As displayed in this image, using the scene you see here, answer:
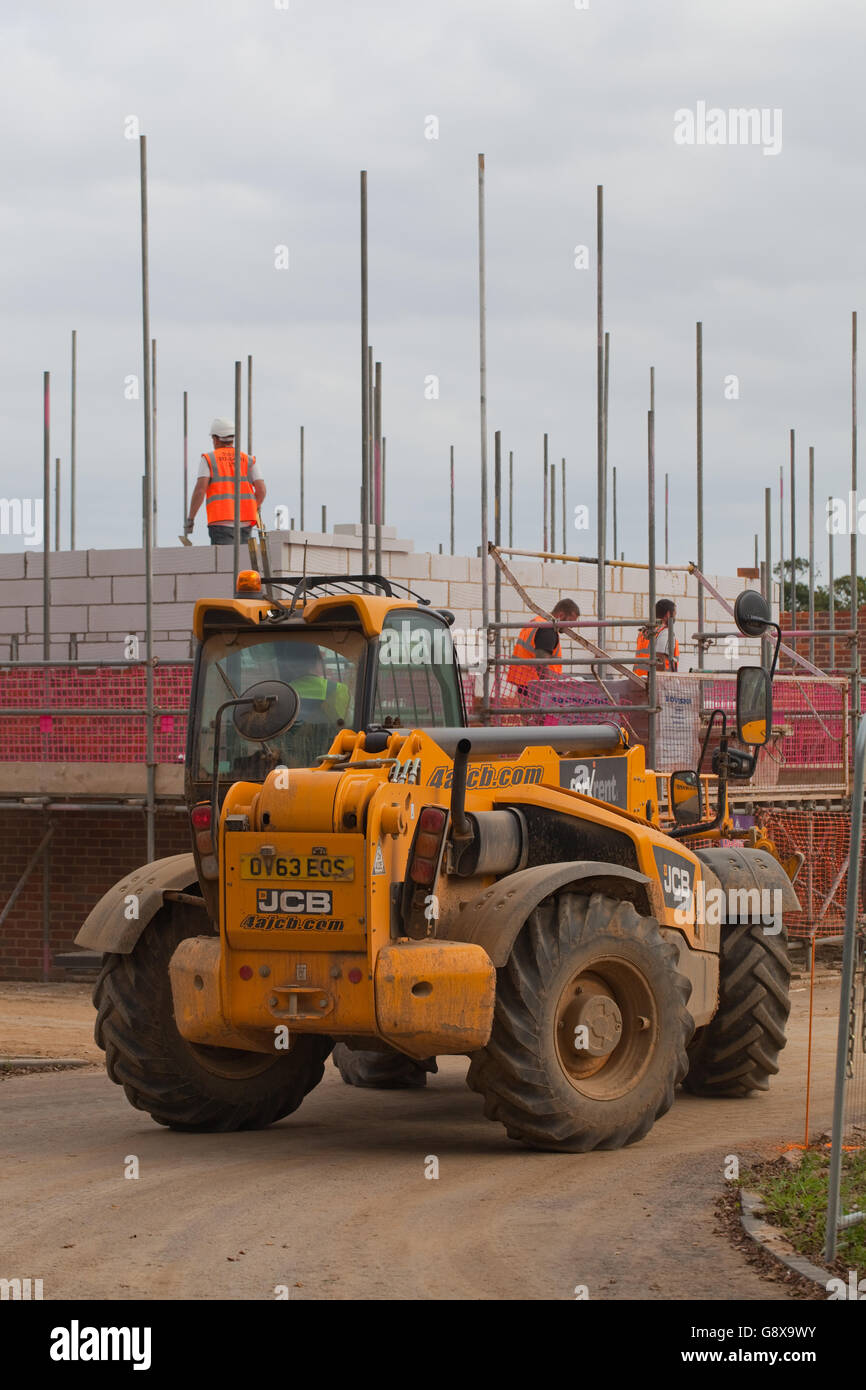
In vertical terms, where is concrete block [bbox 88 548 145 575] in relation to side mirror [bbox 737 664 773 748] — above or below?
above

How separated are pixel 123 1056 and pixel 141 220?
9672mm

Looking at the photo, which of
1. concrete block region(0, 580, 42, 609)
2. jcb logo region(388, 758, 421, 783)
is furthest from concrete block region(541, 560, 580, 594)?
jcb logo region(388, 758, 421, 783)

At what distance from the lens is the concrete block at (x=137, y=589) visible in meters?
18.1

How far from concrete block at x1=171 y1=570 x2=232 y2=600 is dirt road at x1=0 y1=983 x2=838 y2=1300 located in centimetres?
756

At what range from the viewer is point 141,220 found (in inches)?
666

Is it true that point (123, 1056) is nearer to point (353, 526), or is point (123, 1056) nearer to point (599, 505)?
point (599, 505)

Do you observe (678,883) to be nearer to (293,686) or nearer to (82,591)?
(293,686)

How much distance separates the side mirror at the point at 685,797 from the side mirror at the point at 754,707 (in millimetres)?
2189

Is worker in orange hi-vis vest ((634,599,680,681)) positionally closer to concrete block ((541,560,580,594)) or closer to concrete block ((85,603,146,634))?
concrete block ((541,560,580,594))

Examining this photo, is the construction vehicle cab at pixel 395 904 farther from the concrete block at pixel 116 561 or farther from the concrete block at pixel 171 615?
the concrete block at pixel 116 561

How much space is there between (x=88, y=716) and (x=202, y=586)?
5.61 feet

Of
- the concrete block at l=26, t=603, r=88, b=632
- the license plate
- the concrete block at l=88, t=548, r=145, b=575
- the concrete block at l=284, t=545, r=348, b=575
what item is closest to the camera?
the license plate

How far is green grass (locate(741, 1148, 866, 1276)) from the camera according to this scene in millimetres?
6777
